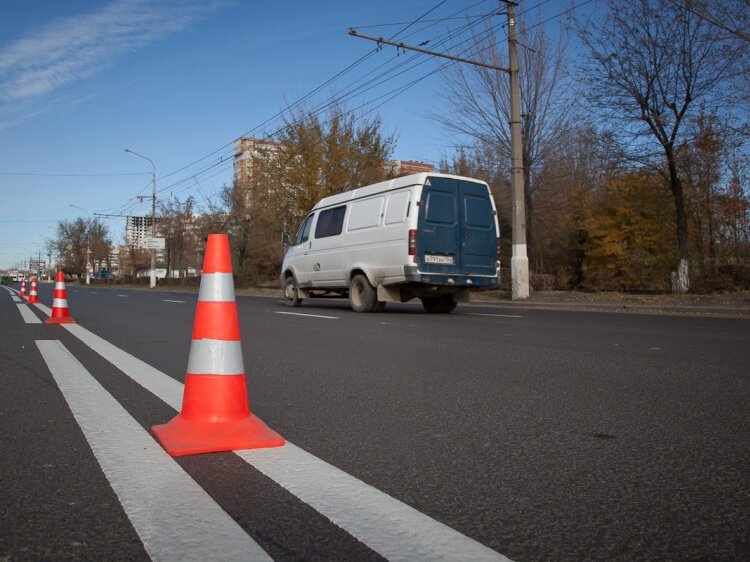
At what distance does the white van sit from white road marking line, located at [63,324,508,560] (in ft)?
29.5

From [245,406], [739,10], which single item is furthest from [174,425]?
[739,10]

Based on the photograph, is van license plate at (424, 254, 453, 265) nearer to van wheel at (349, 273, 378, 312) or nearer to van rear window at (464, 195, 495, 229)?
van rear window at (464, 195, 495, 229)

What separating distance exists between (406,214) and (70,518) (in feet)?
32.7

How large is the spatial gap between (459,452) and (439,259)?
920 centimetres

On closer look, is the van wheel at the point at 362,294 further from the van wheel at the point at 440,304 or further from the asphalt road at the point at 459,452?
the asphalt road at the point at 459,452

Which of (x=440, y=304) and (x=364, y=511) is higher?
(x=440, y=304)

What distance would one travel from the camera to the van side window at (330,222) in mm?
13586

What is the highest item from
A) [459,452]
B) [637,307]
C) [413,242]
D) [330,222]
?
[330,222]

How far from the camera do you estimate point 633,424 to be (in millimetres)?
3283

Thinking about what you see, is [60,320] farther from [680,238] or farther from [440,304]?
[680,238]

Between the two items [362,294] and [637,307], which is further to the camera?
[637,307]

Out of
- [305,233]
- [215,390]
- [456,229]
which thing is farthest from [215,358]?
[305,233]

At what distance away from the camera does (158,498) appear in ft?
7.03

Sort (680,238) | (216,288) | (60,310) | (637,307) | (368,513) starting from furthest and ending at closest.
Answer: (680,238), (637,307), (60,310), (216,288), (368,513)
